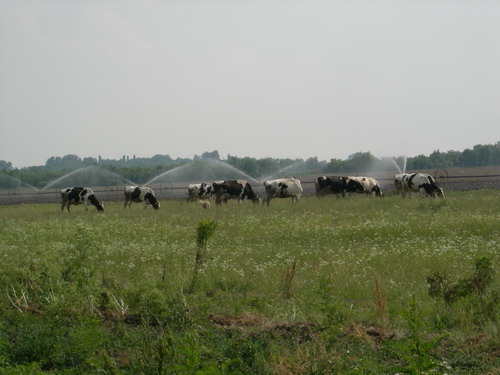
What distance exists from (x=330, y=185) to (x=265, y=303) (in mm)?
29598

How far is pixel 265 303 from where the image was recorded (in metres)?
11.6

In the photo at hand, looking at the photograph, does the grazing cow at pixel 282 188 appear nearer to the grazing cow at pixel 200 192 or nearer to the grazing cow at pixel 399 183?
the grazing cow at pixel 399 183

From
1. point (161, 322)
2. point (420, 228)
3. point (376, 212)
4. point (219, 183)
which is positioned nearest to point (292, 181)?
point (219, 183)

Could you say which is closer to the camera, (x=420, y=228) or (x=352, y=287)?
(x=352, y=287)

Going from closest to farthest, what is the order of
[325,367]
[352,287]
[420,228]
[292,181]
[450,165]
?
[325,367]
[352,287]
[420,228]
[292,181]
[450,165]

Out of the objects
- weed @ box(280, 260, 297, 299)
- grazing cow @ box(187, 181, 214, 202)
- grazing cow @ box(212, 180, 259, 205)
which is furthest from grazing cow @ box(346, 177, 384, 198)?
weed @ box(280, 260, 297, 299)

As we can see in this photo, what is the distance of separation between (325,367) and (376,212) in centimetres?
1909

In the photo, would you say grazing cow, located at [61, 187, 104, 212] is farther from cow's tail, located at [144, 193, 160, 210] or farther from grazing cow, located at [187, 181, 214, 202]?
grazing cow, located at [187, 181, 214, 202]

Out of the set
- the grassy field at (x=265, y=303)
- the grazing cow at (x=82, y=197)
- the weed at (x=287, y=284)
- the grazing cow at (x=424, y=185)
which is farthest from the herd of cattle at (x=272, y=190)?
the weed at (x=287, y=284)

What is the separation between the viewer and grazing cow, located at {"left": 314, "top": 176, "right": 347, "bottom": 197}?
4072 cm

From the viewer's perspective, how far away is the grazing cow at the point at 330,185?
40.7 m

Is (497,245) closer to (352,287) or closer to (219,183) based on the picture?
(352,287)

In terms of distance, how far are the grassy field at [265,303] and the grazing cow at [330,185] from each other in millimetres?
19526

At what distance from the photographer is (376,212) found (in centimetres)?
2570
